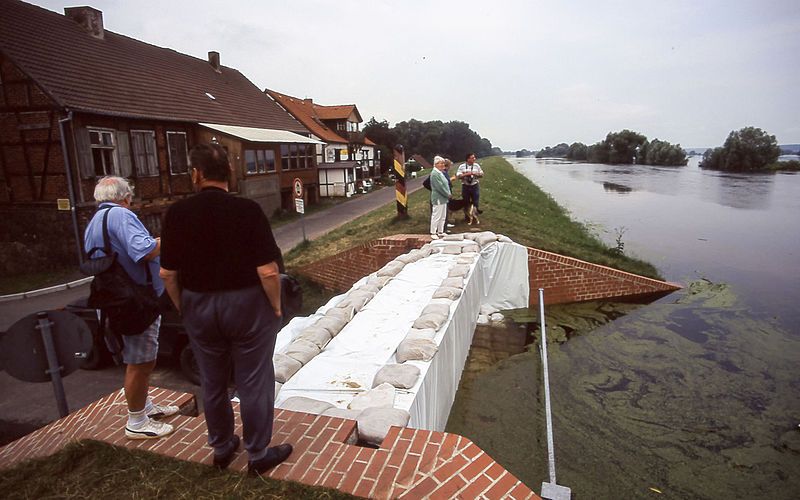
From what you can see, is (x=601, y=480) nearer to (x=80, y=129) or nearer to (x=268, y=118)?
(x=80, y=129)

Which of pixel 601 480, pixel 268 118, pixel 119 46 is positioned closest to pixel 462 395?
pixel 601 480

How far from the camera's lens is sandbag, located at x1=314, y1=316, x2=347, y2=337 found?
493 centimetres

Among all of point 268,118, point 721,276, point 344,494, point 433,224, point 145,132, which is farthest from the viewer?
point 268,118

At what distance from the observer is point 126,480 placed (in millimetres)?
2434

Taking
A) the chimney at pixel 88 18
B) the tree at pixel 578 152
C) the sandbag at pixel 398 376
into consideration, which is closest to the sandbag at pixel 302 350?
the sandbag at pixel 398 376

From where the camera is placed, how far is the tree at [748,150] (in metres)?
60.7

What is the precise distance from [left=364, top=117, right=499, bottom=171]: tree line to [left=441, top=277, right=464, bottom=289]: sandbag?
44.2 metres

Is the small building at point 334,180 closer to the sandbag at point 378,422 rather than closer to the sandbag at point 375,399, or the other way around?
the sandbag at point 375,399

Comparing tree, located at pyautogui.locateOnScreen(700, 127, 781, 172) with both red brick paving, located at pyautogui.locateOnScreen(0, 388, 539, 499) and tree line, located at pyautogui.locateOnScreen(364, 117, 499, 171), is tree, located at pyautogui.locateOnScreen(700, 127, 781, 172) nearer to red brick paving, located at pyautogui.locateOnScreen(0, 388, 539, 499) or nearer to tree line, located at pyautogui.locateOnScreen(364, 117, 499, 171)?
tree line, located at pyautogui.locateOnScreen(364, 117, 499, 171)

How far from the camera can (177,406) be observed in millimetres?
3131

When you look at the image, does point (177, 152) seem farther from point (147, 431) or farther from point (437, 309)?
point (147, 431)

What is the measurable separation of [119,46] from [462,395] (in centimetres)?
2066

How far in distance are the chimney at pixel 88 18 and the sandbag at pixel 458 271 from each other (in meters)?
18.6

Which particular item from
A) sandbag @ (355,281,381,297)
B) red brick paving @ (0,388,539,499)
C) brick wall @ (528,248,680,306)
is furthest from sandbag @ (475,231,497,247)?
red brick paving @ (0,388,539,499)
